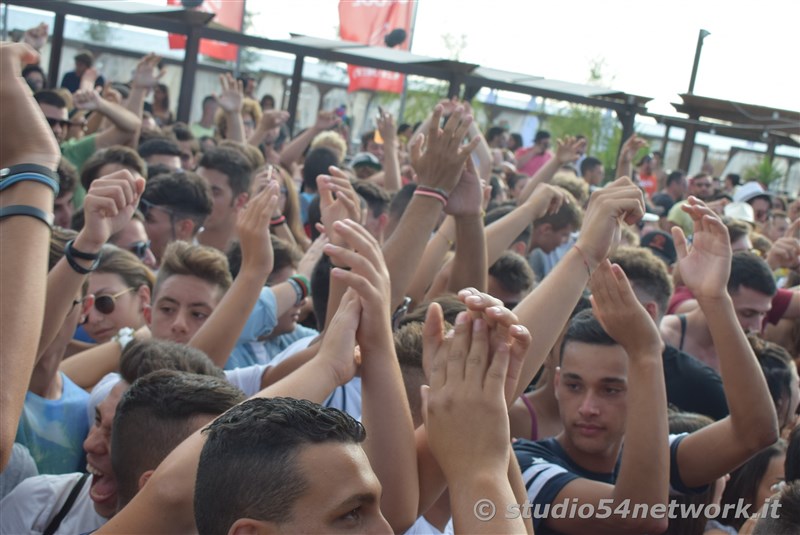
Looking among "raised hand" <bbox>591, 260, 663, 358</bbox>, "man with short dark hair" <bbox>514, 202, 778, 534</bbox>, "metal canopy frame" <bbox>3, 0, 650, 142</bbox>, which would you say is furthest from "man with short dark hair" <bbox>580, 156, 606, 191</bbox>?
"raised hand" <bbox>591, 260, 663, 358</bbox>

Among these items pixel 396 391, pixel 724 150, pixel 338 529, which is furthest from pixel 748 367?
pixel 724 150

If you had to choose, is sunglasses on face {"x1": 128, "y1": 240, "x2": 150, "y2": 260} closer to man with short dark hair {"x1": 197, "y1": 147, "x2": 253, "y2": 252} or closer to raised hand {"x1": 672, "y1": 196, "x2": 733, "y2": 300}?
man with short dark hair {"x1": 197, "y1": 147, "x2": 253, "y2": 252}

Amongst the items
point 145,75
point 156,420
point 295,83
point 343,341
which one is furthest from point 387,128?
point 343,341

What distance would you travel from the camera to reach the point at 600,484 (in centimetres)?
304

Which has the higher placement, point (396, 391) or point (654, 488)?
point (396, 391)

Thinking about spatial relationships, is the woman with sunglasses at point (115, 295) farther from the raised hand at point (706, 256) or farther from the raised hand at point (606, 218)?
the raised hand at point (706, 256)

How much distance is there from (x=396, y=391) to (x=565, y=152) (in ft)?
20.8

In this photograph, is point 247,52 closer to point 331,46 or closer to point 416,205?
point 331,46

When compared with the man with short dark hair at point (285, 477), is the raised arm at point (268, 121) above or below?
above

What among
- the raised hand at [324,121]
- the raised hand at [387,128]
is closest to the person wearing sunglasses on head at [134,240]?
the raised hand at [387,128]

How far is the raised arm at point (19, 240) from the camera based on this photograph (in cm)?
184

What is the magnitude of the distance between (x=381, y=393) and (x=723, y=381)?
151 centimetres

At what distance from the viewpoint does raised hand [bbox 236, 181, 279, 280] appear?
3.63 meters

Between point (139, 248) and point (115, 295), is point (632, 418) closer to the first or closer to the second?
point (115, 295)
